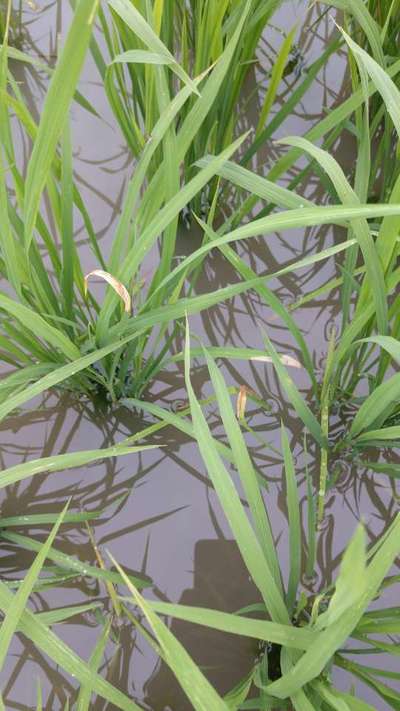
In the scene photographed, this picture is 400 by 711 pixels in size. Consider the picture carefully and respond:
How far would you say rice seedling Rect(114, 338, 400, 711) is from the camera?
1.40 ft

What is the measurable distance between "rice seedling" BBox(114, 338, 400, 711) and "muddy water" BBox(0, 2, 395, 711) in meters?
0.06

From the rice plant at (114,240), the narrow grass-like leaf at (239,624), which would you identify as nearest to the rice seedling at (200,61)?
the rice plant at (114,240)

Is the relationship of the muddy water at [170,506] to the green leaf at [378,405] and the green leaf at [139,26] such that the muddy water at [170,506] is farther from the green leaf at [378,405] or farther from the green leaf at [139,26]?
the green leaf at [139,26]

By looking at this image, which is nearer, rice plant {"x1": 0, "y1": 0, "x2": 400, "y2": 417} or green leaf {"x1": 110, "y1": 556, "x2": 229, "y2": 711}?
green leaf {"x1": 110, "y1": 556, "x2": 229, "y2": 711}

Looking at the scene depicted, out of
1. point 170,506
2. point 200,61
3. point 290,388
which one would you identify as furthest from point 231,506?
point 200,61

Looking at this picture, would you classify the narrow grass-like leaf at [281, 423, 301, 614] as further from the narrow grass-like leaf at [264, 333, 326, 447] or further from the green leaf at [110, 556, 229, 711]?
the green leaf at [110, 556, 229, 711]

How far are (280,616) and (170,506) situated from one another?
0.28 m

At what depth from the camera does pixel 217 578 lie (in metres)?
0.79

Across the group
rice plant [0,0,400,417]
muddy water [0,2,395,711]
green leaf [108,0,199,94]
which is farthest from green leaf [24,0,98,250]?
muddy water [0,2,395,711]

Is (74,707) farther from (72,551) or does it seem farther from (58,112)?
(58,112)

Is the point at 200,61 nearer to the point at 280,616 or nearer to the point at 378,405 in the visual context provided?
the point at 378,405

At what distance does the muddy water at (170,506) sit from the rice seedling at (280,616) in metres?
0.06

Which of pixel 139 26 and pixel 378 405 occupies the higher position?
pixel 139 26

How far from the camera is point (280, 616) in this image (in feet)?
1.90
